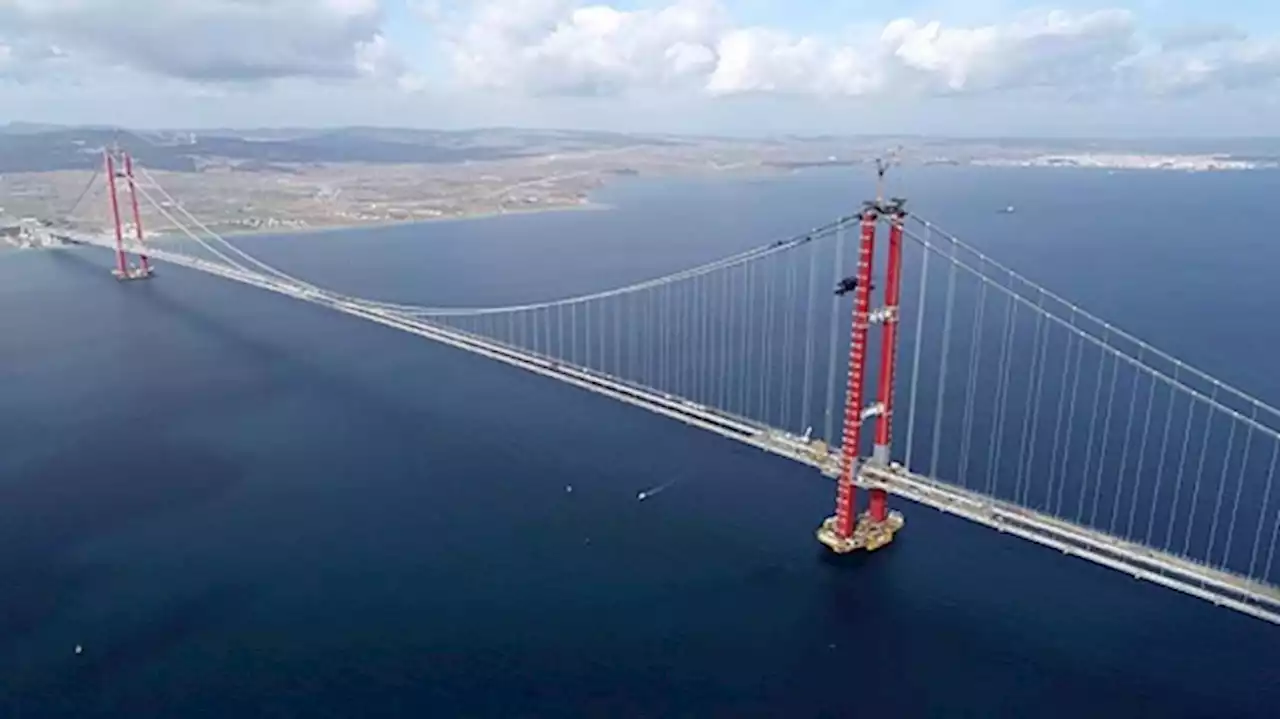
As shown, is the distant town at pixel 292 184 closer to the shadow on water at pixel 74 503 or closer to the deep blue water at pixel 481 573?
the deep blue water at pixel 481 573

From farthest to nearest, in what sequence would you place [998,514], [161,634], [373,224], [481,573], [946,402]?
[373,224] < [946,402] < [481,573] < [998,514] < [161,634]

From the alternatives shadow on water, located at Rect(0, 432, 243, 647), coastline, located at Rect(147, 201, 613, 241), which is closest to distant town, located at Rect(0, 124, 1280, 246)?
coastline, located at Rect(147, 201, 613, 241)

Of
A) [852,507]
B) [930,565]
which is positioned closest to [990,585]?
[930,565]

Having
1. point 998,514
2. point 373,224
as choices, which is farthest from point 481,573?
point 373,224

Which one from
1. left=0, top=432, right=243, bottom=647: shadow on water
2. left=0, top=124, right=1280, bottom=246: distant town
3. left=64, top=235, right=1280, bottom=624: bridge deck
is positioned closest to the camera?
left=64, top=235, right=1280, bottom=624: bridge deck

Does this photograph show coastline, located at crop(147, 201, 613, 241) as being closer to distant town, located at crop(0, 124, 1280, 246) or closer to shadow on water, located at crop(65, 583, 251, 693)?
distant town, located at crop(0, 124, 1280, 246)

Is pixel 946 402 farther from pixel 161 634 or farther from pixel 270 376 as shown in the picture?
pixel 270 376

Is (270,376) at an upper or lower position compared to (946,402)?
lower
